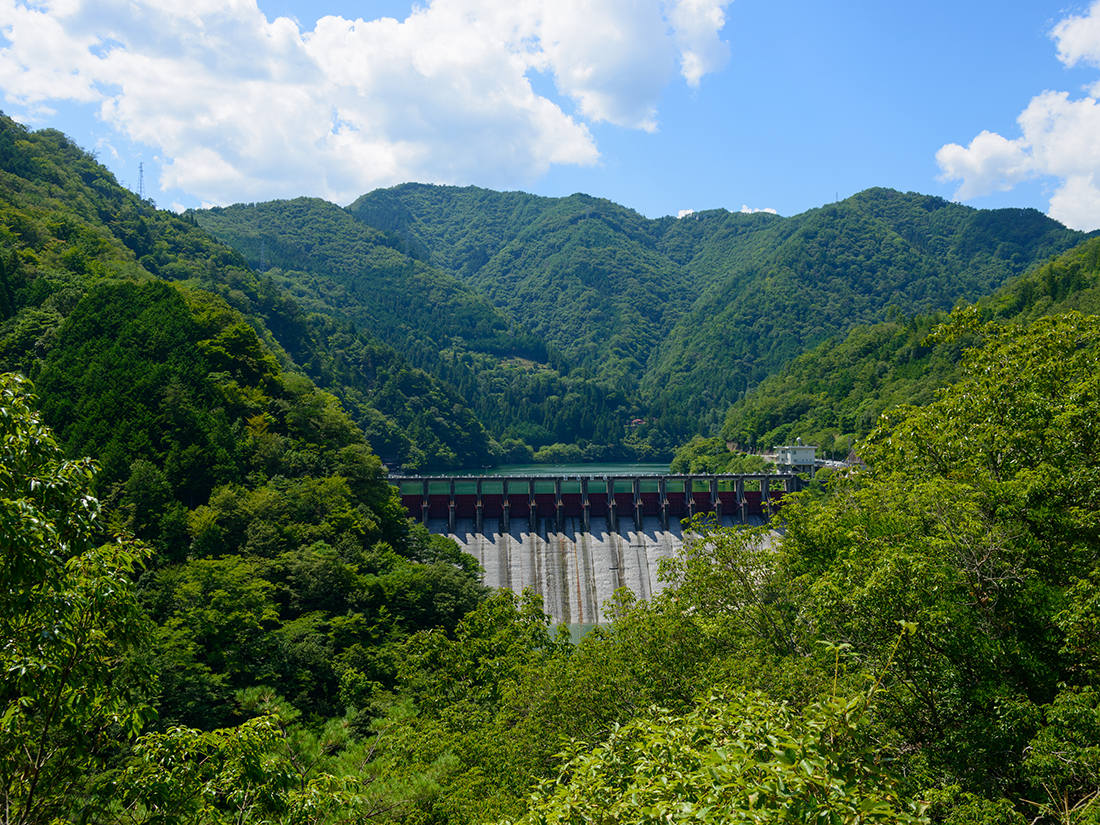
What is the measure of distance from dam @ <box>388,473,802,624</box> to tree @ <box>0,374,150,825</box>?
157ft

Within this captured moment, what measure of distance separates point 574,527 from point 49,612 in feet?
179

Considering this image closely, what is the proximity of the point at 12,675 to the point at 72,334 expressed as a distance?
170 feet

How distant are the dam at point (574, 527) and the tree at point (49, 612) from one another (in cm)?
4783

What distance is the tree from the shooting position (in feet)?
19.7

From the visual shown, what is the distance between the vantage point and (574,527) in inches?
2362

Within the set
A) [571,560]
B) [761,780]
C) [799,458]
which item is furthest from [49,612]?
[799,458]

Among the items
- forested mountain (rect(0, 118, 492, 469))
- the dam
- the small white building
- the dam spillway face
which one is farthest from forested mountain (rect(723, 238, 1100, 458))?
forested mountain (rect(0, 118, 492, 469))

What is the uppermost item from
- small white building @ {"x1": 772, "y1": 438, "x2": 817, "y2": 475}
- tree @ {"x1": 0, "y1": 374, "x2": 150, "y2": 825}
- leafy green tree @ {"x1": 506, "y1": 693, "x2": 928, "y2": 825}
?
tree @ {"x1": 0, "y1": 374, "x2": 150, "y2": 825}

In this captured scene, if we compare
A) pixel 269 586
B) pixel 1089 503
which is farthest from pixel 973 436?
pixel 269 586

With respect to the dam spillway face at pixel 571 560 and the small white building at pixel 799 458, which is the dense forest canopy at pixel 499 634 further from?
the small white building at pixel 799 458

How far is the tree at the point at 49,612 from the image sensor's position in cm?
600

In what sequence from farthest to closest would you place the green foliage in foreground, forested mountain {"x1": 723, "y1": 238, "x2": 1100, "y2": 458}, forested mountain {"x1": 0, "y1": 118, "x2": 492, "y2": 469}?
forested mountain {"x1": 723, "y1": 238, "x2": 1100, "y2": 458} < forested mountain {"x1": 0, "y1": 118, "x2": 492, "y2": 469} < the green foliage in foreground

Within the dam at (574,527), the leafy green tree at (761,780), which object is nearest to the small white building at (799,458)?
the dam at (574,527)

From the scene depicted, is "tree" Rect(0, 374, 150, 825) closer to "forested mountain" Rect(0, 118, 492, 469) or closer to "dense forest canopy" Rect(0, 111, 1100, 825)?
"dense forest canopy" Rect(0, 111, 1100, 825)
